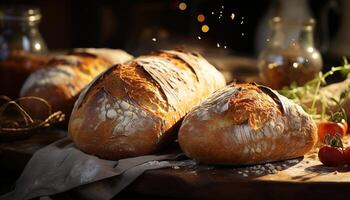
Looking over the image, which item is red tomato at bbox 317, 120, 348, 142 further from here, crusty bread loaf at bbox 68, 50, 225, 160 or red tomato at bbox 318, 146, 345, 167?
crusty bread loaf at bbox 68, 50, 225, 160

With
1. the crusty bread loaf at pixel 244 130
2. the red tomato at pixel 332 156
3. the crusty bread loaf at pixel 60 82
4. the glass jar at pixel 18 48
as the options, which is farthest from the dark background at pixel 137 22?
the red tomato at pixel 332 156

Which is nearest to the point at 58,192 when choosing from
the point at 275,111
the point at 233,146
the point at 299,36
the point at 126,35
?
the point at 233,146

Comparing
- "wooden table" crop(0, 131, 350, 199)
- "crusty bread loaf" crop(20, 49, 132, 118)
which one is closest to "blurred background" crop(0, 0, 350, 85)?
"crusty bread loaf" crop(20, 49, 132, 118)

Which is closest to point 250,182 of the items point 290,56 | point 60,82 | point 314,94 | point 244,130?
point 244,130

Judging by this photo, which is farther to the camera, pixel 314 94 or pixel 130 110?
pixel 314 94

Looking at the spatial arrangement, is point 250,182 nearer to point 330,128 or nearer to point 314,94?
point 330,128

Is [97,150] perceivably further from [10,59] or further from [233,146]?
[10,59]
